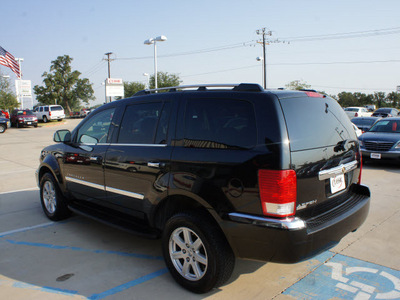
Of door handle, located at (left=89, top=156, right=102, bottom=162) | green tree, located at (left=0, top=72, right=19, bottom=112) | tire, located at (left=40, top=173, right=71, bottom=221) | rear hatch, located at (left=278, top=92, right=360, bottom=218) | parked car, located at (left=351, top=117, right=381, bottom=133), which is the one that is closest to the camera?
rear hatch, located at (left=278, top=92, right=360, bottom=218)

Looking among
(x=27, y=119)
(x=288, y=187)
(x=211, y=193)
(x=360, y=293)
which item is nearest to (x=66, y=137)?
(x=211, y=193)

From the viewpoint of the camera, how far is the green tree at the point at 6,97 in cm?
4440

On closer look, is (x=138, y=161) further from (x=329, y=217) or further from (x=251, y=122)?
(x=329, y=217)

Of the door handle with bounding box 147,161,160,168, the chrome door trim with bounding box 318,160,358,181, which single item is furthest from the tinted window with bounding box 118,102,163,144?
the chrome door trim with bounding box 318,160,358,181

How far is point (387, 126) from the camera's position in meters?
10.6

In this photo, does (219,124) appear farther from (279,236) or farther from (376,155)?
(376,155)

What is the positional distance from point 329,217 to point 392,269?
117 cm

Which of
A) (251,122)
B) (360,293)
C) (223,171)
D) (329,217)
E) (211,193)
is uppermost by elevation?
(251,122)

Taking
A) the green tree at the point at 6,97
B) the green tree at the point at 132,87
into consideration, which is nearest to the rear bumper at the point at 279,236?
the green tree at the point at 6,97

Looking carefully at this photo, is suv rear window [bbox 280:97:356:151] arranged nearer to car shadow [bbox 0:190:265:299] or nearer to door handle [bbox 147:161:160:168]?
door handle [bbox 147:161:160:168]

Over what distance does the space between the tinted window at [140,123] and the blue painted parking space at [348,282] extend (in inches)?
83.4

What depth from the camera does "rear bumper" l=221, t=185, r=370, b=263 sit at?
2641 mm

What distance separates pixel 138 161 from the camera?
12.0 feet

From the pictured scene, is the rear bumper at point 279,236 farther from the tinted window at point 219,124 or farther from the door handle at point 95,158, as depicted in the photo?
the door handle at point 95,158
